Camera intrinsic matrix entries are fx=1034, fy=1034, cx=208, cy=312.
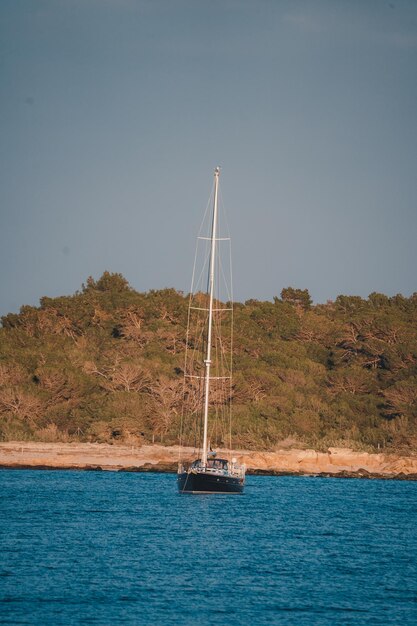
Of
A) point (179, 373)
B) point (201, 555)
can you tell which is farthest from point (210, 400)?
point (201, 555)

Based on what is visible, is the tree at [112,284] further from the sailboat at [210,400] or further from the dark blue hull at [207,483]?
the dark blue hull at [207,483]

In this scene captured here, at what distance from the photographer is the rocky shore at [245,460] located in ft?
188

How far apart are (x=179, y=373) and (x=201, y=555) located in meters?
39.8

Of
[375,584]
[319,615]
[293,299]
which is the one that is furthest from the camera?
[293,299]

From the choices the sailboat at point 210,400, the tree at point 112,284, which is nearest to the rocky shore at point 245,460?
the sailboat at point 210,400

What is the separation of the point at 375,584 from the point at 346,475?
3181cm

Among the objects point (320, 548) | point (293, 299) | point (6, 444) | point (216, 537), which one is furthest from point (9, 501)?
point (293, 299)

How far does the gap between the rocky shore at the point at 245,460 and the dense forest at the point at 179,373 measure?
2.50 metres

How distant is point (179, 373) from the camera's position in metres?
70.1

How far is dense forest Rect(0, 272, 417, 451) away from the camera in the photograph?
64500 mm

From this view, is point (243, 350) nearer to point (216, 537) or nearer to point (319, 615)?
point (216, 537)

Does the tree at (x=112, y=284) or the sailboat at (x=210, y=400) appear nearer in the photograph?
the sailboat at (x=210, y=400)

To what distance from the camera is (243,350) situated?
76.4 metres

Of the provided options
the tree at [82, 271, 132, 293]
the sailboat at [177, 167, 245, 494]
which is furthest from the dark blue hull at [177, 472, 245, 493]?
the tree at [82, 271, 132, 293]
